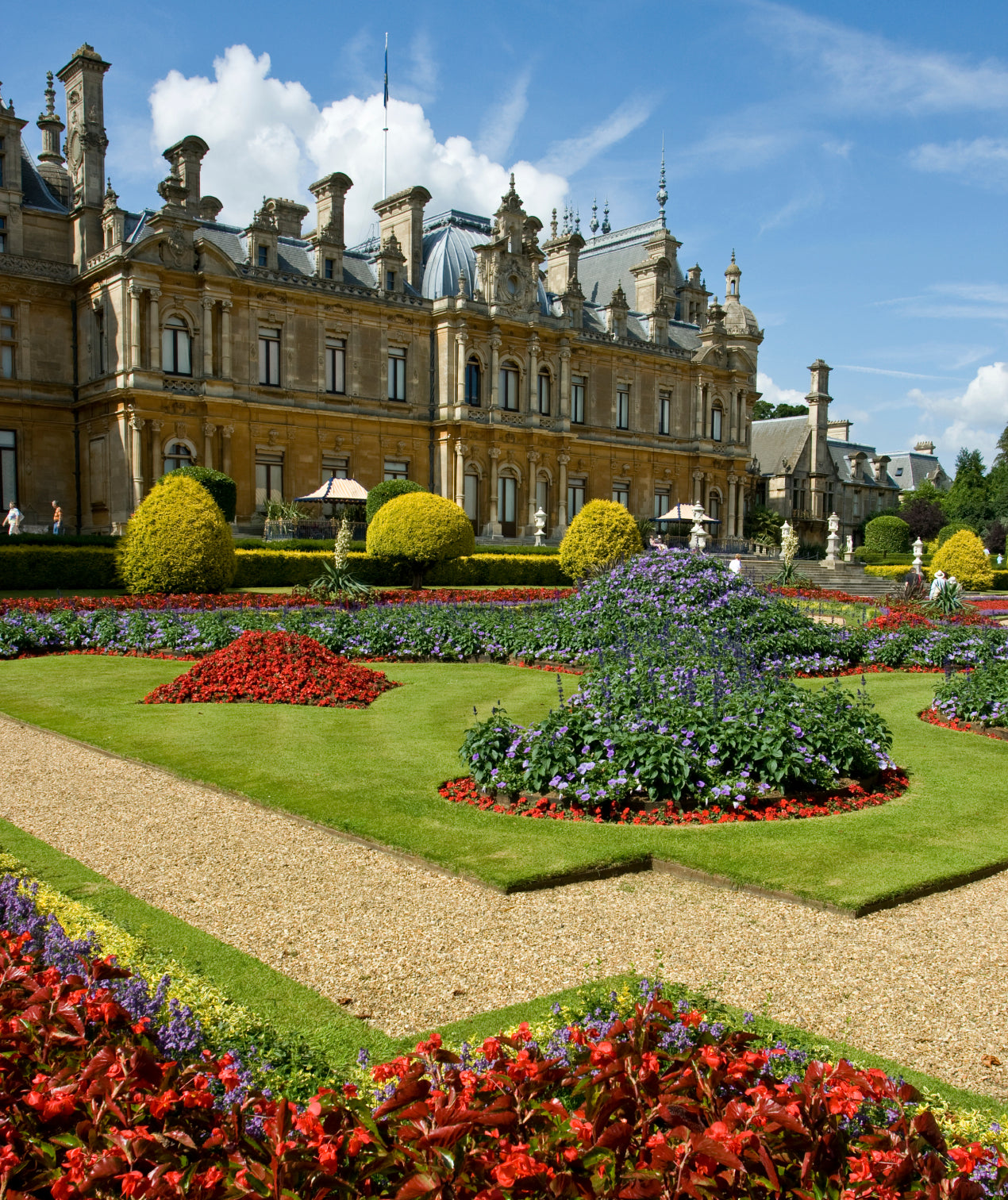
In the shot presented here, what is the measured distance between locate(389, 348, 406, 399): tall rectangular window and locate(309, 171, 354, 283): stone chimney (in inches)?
134

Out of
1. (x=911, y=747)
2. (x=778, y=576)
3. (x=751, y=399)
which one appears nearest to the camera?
(x=911, y=747)

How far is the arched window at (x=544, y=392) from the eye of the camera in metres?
43.4

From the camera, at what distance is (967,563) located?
122 ft

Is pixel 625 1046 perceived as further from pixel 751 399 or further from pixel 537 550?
pixel 751 399

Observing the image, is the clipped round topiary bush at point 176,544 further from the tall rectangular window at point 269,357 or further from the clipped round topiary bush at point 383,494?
the tall rectangular window at point 269,357

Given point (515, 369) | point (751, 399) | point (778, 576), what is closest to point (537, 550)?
point (778, 576)

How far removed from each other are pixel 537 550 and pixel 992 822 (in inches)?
1064

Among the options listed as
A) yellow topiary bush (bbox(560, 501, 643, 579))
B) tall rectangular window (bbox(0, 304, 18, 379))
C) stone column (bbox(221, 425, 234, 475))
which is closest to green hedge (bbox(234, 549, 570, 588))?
yellow topiary bush (bbox(560, 501, 643, 579))

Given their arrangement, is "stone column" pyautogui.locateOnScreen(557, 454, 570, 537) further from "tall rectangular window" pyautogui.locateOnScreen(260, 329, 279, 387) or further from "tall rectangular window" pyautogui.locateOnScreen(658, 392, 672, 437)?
"tall rectangular window" pyautogui.locateOnScreen(260, 329, 279, 387)

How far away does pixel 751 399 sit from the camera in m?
53.1

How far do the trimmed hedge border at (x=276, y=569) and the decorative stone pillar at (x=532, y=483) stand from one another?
9434mm

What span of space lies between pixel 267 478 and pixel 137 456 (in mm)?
5059

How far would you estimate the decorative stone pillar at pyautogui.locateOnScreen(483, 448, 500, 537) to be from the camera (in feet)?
135

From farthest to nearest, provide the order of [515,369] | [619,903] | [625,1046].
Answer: [515,369]
[619,903]
[625,1046]
